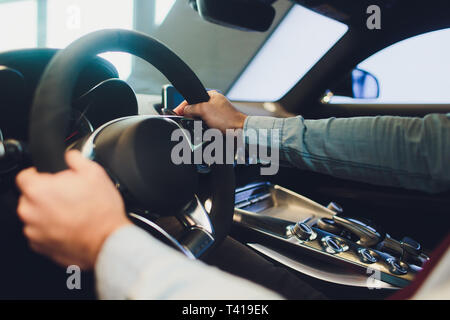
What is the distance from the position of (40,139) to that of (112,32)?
0.71 ft

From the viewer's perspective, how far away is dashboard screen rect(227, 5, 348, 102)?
6.94 feet

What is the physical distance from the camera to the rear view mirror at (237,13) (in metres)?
0.75

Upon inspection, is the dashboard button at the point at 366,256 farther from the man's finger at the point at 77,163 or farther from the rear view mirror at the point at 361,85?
the man's finger at the point at 77,163

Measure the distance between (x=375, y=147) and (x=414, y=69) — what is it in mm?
865

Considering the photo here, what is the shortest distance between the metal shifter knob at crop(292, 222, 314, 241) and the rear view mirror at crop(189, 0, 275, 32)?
2.07 ft

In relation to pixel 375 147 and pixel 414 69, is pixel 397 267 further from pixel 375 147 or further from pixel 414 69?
pixel 414 69

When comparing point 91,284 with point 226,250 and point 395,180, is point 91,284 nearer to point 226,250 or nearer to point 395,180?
point 226,250

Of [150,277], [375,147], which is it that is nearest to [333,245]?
[375,147]

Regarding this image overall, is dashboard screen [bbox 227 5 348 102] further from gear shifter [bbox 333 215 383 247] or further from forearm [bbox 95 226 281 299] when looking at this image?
forearm [bbox 95 226 281 299]

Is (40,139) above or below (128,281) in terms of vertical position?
above

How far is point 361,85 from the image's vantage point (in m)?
1.49

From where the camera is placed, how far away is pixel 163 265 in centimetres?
37

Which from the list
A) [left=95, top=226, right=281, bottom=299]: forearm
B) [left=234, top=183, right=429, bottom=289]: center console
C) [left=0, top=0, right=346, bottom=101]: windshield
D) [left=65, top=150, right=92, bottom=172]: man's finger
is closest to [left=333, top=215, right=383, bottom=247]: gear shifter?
[left=234, top=183, right=429, bottom=289]: center console
